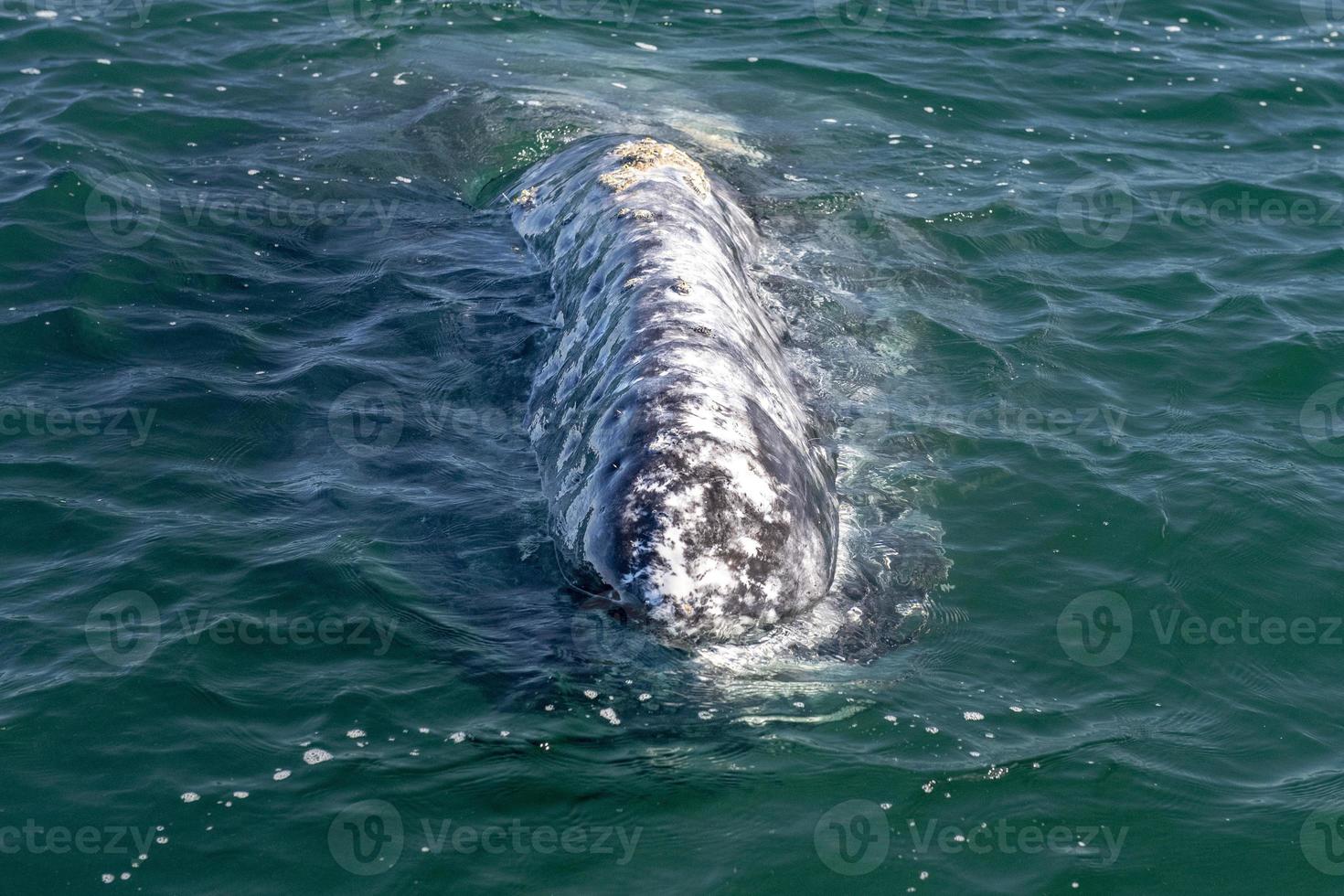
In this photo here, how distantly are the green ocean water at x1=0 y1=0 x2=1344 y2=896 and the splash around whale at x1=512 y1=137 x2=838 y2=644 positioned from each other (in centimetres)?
36

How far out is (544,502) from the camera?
8953mm

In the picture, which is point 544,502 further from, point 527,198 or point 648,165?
point 527,198

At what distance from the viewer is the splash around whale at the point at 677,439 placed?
24.5 ft

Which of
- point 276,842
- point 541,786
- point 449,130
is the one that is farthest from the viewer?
point 449,130

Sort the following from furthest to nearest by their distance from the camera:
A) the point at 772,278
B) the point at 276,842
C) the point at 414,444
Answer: the point at 772,278 < the point at 414,444 < the point at 276,842

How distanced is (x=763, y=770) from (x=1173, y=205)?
995 cm

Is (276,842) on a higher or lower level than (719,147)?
lower

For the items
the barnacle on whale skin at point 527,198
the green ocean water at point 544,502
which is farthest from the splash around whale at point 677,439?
the barnacle on whale skin at point 527,198

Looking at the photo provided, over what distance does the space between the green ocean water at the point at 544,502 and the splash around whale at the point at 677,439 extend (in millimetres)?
362

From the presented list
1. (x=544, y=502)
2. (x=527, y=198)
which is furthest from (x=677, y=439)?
(x=527, y=198)

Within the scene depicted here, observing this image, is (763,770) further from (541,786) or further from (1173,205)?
(1173,205)

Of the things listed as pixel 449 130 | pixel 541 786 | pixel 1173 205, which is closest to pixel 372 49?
pixel 449 130

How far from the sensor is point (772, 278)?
1223cm

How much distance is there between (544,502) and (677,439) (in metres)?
1.64
